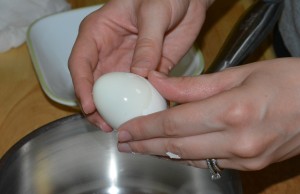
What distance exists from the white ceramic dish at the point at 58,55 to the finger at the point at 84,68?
20cm

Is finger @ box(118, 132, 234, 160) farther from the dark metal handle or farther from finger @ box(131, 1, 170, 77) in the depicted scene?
the dark metal handle

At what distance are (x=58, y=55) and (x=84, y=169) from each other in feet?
0.97

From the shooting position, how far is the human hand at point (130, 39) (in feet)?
2.48

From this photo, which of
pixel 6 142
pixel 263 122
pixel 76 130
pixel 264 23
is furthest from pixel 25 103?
pixel 263 122

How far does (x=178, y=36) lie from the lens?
2.99 feet

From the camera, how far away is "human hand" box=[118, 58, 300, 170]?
1.95ft

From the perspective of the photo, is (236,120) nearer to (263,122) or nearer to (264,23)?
(263,122)

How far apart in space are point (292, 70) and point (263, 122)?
0.08 metres

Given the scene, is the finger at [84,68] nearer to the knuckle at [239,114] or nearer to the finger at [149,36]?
the finger at [149,36]

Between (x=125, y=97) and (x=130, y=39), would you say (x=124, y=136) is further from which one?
(x=130, y=39)

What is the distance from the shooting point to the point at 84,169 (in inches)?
35.9

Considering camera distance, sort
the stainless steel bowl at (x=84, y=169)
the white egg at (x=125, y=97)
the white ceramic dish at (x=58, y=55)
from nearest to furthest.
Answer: the white egg at (x=125, y=97) < the stainless steel bowl at (x=84, y=169) < the white ceramic dish at (x=58, y=55)

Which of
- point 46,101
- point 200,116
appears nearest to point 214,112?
point 200,116

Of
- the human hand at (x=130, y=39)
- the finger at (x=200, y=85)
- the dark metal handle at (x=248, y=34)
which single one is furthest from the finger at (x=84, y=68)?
the dark metal handle at (x=248, y=34)
